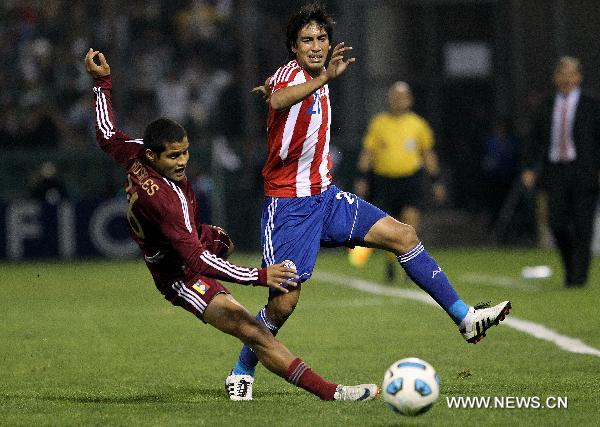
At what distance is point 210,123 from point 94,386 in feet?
47.2

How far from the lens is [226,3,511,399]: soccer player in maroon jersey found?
25.5 feet

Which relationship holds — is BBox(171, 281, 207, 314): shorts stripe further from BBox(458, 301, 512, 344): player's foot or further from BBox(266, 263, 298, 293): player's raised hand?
BBox(458, 301, 512, 344): player's foot

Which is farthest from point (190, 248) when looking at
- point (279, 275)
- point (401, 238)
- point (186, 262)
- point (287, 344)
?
point (287, 344)

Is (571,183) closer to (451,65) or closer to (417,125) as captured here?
(417,125)

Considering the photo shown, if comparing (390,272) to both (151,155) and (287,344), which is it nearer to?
(287,344)

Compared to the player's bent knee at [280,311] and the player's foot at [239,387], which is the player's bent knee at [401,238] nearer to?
the player's bent knee at [280,311]

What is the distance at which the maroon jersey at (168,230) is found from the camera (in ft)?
23.1

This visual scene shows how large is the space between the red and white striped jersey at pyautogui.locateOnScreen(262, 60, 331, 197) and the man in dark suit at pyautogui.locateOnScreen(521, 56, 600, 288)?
671cm

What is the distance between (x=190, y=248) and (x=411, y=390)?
133 cm

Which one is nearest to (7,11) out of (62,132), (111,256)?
(62,132)

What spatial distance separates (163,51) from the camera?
896 inches

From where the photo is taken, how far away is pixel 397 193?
16.3 m

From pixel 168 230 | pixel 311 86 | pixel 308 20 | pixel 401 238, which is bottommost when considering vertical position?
pixel 401 238

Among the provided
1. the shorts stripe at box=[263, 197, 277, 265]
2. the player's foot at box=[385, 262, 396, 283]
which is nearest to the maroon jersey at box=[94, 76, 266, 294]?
the shorts stripe at box=[263, 197, 277, 265]
